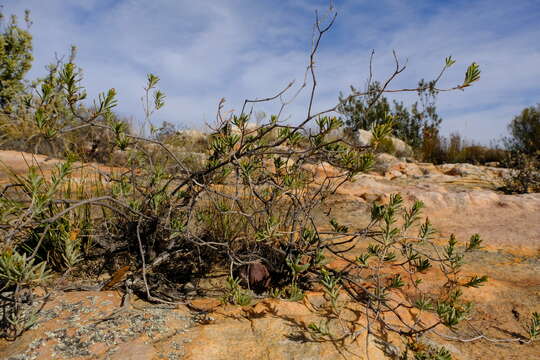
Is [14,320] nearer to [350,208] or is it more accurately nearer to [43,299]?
[43,299]

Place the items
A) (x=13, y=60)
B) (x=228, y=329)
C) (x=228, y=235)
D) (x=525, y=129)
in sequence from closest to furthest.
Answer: (x=228, y=329)
(x=228, y=235)
(x=13, y=60)
(x=525, y=129)

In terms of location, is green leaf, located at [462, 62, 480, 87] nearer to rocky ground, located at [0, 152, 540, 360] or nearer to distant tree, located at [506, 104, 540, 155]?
rocky ground, located at [0, 152, 540, 360]

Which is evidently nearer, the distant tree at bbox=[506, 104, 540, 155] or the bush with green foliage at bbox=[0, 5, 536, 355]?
the bush with green foliage at bbox=[0, 5, 536, 355]

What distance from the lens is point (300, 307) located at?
1770 millimetres

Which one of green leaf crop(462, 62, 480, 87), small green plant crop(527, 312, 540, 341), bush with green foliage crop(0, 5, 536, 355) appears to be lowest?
small green plant crop(527, 312, 540, 341)

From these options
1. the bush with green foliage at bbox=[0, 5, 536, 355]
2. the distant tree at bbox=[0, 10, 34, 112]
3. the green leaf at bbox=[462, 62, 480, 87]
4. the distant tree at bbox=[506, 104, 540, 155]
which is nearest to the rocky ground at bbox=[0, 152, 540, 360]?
the bush with green foliage at bbox=[0, 5, 536, 355]

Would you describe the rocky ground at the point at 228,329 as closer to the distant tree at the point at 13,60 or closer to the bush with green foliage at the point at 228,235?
the bush with green foliage at the point at 228,235

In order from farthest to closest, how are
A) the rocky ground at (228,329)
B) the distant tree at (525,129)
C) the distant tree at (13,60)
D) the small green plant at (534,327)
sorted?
the distant tree at (525,129)
the distant tree at (13,60)
the small green plant at (534,327)
the rocky ground at (228,329)

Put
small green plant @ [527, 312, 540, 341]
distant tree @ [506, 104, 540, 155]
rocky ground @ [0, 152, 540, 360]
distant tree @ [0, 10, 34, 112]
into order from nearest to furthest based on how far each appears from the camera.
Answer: rocky ground @ [0, 152, 540, 360]
small green plant @ [527, 312, 540, 341]
distant tree @ [0, 10, 34, 112]
distant tree @ [506, 104, 540, 155]

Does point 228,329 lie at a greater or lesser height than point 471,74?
lesser

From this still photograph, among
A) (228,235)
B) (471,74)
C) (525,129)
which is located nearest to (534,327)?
(471,74)

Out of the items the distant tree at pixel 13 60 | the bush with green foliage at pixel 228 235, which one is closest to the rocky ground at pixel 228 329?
the bush with green foliage at pixel 228 235

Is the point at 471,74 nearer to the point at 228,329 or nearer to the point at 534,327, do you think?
the point at 534,327

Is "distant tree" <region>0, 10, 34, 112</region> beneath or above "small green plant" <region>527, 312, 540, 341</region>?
above
